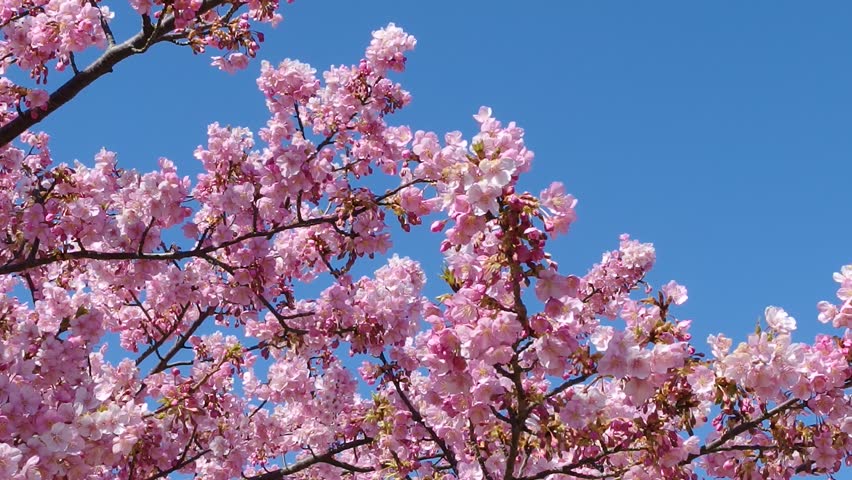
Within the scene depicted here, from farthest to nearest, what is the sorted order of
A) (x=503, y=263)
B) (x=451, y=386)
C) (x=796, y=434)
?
(x=796, y=434) → (x=451, y=386) → (x=503, y=263)

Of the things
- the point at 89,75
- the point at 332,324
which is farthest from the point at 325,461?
the point at 89,75

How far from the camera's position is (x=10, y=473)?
205 inches

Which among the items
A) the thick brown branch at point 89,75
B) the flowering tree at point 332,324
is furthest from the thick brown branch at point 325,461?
the thick brown branch at point 89,75

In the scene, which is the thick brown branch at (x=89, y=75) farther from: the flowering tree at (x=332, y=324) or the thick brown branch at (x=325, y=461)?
the thick brown branch at (x=325, y=461)

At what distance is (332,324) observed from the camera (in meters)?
7.89

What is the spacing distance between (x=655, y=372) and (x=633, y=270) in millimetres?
5172

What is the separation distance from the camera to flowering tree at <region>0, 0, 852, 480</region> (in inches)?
198

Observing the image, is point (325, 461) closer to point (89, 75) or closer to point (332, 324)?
point (332, 324)

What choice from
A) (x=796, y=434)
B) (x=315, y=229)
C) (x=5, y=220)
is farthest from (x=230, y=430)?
(x=796, y=434)

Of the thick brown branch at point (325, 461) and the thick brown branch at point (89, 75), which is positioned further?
the thick brown branch at point (325, 461)

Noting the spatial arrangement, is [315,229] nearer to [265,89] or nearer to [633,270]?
[265,89]

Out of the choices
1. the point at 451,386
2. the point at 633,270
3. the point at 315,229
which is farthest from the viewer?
the point at 633,270

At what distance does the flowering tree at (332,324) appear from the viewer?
502cm

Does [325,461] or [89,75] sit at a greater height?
[89,75]
